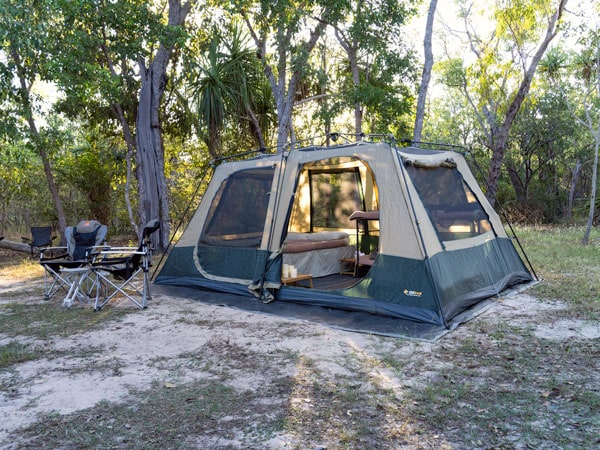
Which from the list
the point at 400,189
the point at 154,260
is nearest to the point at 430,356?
the point at 400,189

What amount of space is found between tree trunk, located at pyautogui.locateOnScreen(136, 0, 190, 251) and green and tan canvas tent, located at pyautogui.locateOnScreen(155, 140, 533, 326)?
111 inches

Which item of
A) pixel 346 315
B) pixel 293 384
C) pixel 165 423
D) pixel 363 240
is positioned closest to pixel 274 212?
pixel 346 315

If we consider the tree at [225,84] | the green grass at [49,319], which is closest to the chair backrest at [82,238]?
the green grass at [49,319]

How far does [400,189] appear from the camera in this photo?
157 inches

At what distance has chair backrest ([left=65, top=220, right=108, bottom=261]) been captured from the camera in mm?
5090

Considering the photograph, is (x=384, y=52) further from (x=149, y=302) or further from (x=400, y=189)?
(x=149, y=302)

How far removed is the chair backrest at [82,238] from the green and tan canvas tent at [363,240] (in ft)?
2.41

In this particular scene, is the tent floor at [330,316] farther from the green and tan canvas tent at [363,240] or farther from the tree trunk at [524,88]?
the tree trunk at [524,88]

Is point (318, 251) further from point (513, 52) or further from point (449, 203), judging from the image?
point (513, 52)

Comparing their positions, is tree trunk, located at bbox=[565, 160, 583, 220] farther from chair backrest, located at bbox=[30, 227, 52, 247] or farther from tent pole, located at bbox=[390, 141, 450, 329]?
chair backrest, located at bbox=[30, 227, 52, 247]

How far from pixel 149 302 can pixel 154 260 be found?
2764 millimetres

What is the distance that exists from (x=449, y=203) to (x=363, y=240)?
1477mm

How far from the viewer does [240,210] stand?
4.92m

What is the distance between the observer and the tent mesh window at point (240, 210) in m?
4.77
